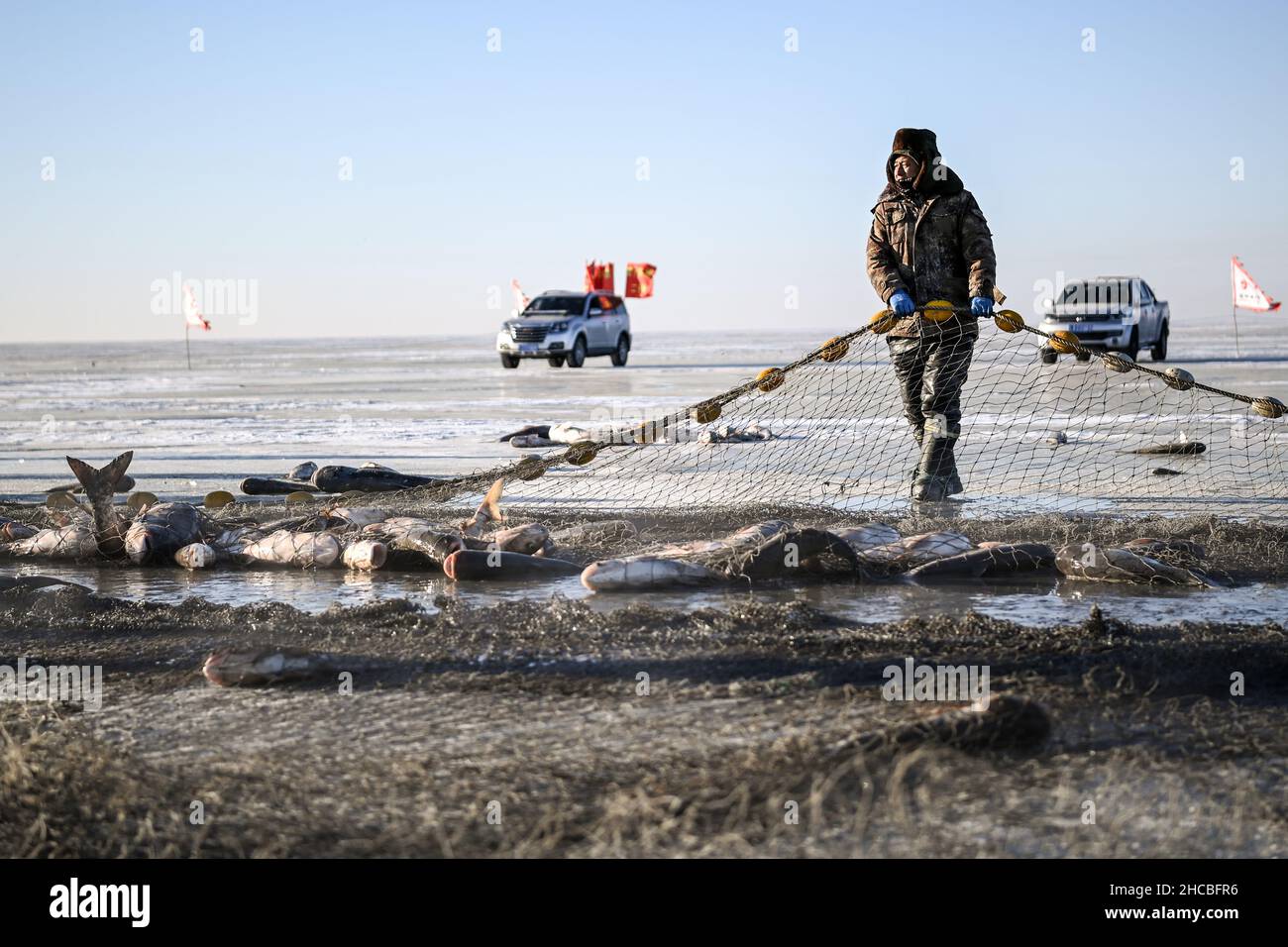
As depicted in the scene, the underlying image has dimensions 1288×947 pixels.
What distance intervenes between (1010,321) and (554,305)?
23627 mm

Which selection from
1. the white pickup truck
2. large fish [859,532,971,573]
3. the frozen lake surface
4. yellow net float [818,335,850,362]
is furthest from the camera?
the white pickup truck

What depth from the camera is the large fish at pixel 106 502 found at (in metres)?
6.27

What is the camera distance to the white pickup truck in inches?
968

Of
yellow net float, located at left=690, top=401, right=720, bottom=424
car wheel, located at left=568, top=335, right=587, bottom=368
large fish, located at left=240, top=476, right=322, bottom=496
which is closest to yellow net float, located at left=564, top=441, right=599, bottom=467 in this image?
yellow net float, located at left=690, top=401, right=720, bottom=424

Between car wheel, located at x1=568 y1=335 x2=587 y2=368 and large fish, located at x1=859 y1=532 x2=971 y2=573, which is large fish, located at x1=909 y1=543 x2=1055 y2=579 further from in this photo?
car wheel, located at x1=568 y1=335 x2=587 y2=368

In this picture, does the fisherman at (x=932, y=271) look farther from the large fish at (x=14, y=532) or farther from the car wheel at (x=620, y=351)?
Result: the car wheel at (x=620, y=351)

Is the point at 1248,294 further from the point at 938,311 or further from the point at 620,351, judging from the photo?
the point at 938,311

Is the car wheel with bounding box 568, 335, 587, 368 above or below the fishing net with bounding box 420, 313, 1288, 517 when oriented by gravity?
above

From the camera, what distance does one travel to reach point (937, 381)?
8055mm

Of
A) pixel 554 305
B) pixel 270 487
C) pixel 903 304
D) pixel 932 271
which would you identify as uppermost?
pixel 554 305

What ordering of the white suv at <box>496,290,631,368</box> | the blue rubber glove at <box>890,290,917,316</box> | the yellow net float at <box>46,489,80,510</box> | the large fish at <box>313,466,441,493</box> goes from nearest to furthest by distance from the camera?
the blue rubber glove at <box>890,290,917,316</box> → the yellow net float at <box>46,489,80,510</box> → the large fish at <box>313,466,441,493</box> → the white suv at <box>496,290,631,368</box>

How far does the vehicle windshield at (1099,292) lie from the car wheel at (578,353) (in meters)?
10.7

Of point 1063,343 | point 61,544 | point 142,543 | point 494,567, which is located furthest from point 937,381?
point 61,544

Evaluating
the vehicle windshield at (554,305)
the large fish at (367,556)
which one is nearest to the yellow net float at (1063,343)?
the large fish at (367,556)
